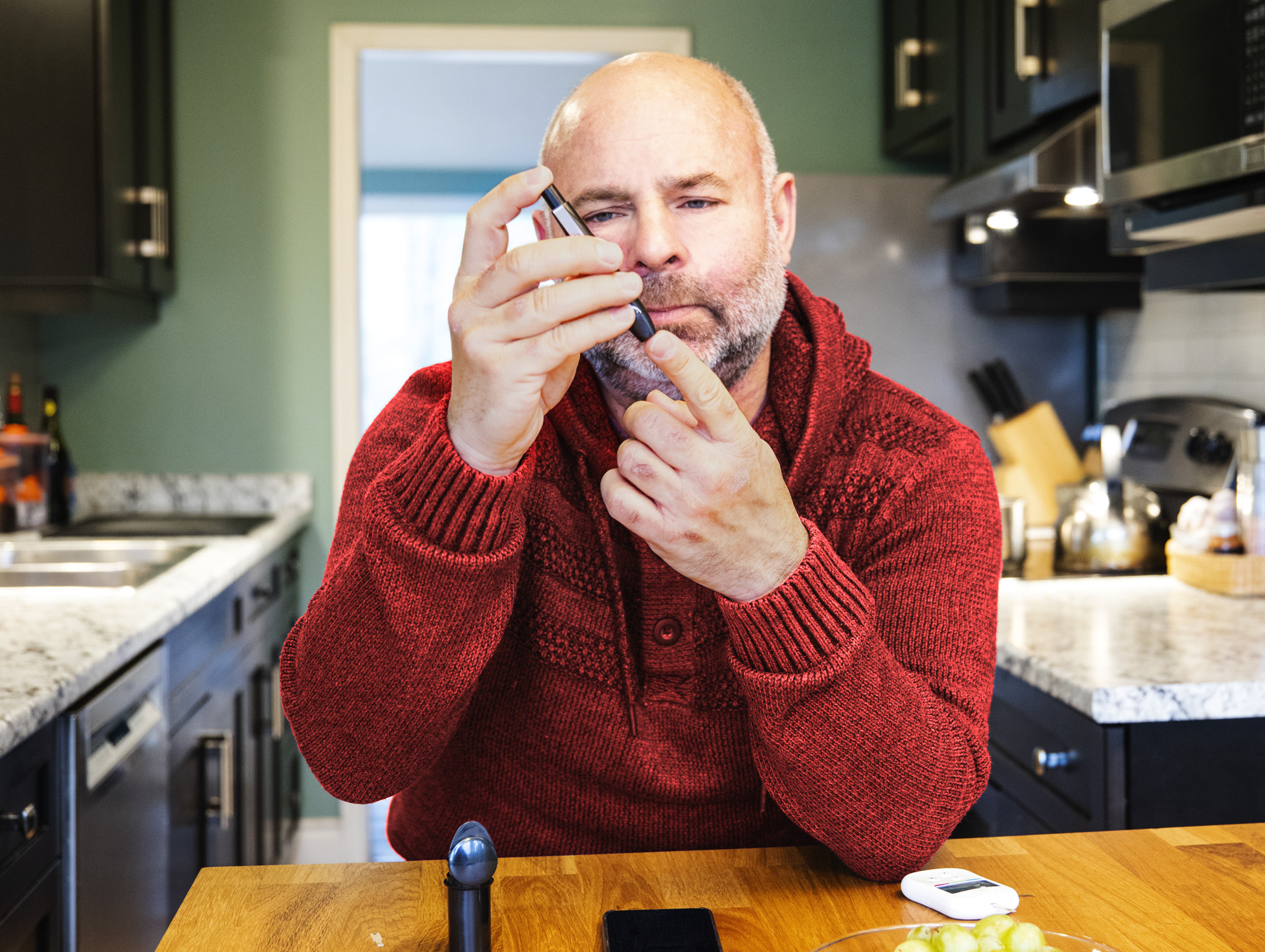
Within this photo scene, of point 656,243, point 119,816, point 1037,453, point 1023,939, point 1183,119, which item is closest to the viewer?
point 1023,939

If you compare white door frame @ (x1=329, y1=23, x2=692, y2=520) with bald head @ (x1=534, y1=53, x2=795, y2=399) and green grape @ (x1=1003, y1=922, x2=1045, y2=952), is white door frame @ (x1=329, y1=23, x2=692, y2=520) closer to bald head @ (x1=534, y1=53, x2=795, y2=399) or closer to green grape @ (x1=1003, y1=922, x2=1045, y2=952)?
bald head @ (x1=534, y1=53, x2=795, y2=399)

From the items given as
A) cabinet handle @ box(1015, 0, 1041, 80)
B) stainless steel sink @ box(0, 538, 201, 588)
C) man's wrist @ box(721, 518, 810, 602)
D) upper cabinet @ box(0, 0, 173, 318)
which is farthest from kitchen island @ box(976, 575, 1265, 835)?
upper cabinet @ box(0, 0, 173, 318)

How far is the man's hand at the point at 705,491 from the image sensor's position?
76 centimetres

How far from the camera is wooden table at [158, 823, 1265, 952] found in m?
0.73

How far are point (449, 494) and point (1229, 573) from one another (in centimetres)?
147

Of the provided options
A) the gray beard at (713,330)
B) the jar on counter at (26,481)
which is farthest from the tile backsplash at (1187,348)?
the jar on counter at (26,481)

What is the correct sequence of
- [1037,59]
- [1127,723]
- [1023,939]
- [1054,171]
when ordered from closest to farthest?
[1023,939], [1127,723], [1054,171], [1037,59]

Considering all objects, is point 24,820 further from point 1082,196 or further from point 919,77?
point 919,77

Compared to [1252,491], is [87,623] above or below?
below

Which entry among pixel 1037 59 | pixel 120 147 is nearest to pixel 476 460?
pixel 1037 59

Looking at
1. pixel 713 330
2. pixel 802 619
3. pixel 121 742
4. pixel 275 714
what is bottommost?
pixel 275 714

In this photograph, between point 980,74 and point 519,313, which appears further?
point 980,74

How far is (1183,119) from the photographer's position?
160 centimetres

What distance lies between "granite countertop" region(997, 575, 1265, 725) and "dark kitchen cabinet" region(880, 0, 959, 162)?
1.28 metres
